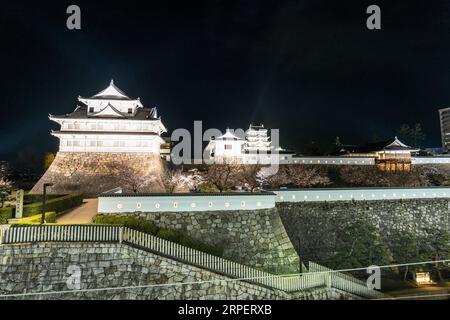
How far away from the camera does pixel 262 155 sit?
124 ft

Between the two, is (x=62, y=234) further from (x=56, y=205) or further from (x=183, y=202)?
(x=56, y=205)

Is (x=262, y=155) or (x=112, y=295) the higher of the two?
(x=262, y=155)

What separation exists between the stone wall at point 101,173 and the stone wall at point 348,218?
42.7 ft

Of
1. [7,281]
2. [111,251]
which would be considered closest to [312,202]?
[111,251]

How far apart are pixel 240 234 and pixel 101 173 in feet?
58.8

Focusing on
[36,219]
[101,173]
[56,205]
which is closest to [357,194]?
[36,219]

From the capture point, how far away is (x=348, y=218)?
58.3ft

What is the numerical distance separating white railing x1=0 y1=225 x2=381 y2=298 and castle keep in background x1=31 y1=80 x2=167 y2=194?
13096 millimetres

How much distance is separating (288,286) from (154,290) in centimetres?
597

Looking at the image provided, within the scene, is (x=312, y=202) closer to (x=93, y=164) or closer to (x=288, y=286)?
(x=288, y=286)

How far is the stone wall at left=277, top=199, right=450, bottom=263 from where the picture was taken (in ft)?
53.5

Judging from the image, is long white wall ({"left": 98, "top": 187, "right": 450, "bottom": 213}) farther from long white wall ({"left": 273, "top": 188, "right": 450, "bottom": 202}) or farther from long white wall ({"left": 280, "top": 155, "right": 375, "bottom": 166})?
long white wall ({"left": 280, "top": 155, "right": 375, "bottom": 166})

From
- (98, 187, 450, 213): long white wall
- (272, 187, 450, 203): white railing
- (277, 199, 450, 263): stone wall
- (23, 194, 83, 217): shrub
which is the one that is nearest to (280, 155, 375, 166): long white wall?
(272, 187, 450, 203): white railing
